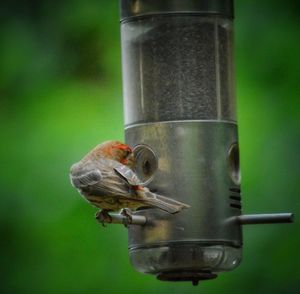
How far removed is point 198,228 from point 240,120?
48.9 inches

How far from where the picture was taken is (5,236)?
23.9m

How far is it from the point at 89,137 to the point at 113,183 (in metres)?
1.37

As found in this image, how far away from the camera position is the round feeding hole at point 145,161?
2209cm

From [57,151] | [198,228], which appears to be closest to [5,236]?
[57,151]

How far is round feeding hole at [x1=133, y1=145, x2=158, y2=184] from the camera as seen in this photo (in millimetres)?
22094

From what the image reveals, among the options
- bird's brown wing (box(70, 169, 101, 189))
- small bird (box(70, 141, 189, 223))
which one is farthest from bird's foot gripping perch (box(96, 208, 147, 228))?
bird's brown wing (box(70, 169, 101, 189))

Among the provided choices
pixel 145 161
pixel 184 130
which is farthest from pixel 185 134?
pixel 145 161

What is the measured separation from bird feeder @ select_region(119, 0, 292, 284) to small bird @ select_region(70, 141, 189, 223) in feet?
0.43

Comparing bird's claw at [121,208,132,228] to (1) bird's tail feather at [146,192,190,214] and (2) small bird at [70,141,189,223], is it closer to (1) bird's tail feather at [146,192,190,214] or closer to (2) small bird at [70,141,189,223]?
(2) small bird at [70,141,189,223]

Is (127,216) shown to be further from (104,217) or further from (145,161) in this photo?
(145,161)

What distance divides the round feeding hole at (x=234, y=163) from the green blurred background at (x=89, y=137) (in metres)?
0.82

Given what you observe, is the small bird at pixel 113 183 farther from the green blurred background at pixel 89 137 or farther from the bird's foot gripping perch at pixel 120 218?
the green blurred background at pixel 89 137

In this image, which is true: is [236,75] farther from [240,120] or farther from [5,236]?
[5,236]

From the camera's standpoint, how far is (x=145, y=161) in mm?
22141
